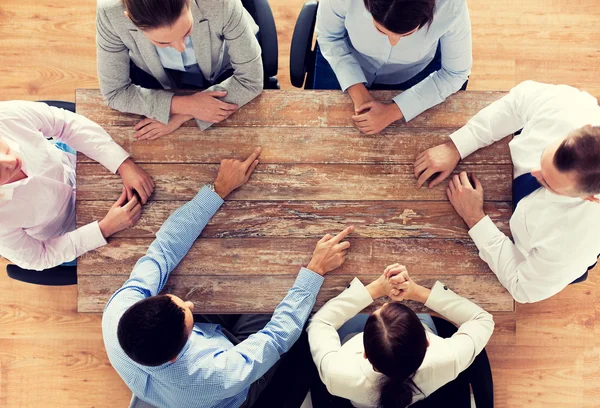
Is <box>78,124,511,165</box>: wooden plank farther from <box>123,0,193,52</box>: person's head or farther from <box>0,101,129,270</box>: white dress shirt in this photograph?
<box>123,0,193,52</box>: person's head

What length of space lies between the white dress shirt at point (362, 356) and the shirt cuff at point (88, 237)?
0.84 metres

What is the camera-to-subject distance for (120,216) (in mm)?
1755

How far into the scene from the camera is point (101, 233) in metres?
1.76

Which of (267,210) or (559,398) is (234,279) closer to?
(267,210)

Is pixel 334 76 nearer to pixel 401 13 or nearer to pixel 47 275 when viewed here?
pixel 401 13

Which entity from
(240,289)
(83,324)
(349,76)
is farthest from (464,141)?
(83,324)

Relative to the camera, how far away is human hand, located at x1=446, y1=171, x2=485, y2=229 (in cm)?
178

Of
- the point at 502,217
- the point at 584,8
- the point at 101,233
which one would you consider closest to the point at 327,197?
the point at 502,217

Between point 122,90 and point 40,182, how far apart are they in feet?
1.48

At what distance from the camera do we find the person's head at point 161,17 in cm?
142

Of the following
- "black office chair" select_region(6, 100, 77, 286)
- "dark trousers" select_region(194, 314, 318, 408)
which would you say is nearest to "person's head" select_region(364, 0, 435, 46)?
"dark trousers" select_region(194, 314, 318, 408)

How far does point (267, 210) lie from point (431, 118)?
72 cm

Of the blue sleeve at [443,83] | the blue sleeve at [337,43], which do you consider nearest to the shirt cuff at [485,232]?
the blue sleeve at [443,83]

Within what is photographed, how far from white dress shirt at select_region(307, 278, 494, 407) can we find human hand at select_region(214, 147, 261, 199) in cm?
55
